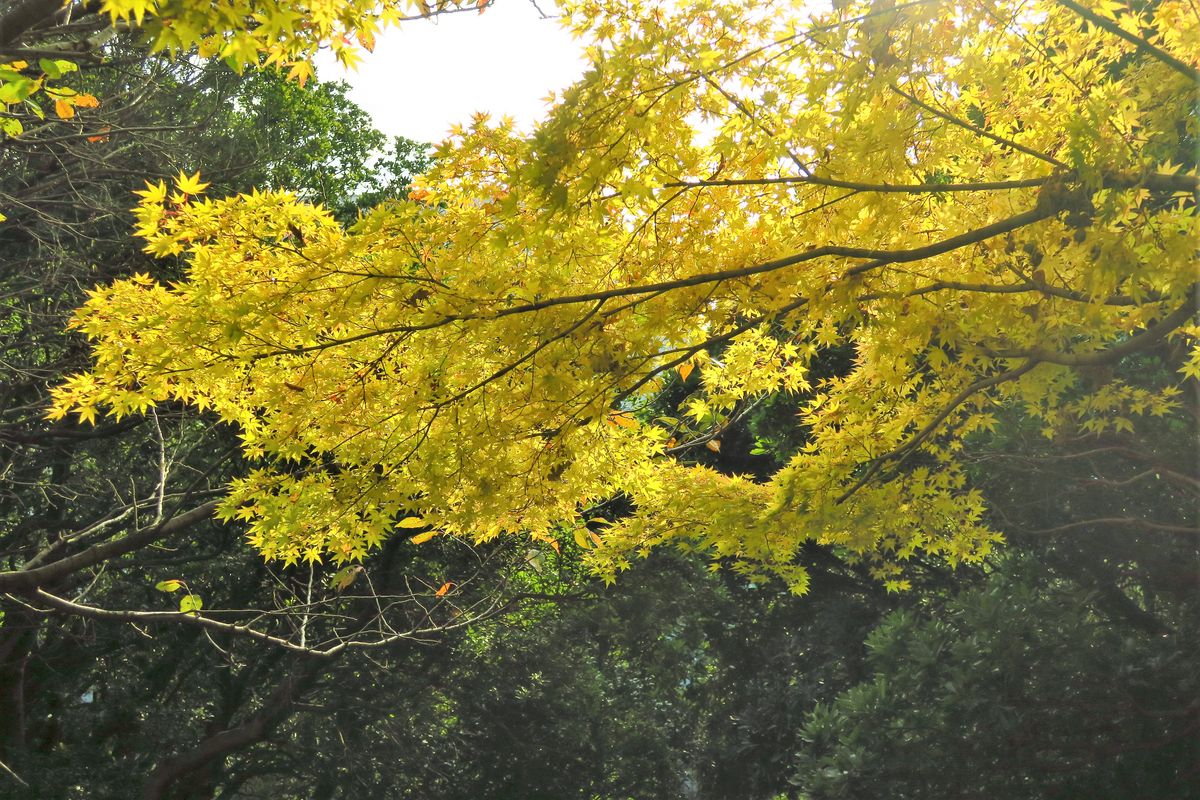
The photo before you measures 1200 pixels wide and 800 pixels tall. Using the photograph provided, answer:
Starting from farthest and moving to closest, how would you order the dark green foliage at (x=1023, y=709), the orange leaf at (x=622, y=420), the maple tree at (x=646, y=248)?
the dark green foliage at (x=1023, y=709), the orange leaf at (x=622, y=420), the maple tree at (x=646, y=248)

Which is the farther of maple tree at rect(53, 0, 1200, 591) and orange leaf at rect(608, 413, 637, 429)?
orange leaf at rect(608, 413, 637, 429)

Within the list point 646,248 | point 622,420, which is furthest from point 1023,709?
point 646,248

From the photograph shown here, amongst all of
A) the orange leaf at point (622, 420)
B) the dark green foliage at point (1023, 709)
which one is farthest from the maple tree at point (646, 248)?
the dark green foliage at point (1023, 709)

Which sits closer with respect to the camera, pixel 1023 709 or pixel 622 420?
pixel 622 420

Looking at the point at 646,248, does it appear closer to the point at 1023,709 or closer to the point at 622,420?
the point at 622,420

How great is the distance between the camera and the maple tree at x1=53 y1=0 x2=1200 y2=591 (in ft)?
11.2

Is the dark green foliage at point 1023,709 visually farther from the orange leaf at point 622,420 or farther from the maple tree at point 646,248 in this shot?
the orange leaf at point 622,420

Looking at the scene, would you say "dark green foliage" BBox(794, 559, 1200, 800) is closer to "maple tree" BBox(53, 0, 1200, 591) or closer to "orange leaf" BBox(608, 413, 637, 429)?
"maple tree" BBox(53, 0, 1200, 591)

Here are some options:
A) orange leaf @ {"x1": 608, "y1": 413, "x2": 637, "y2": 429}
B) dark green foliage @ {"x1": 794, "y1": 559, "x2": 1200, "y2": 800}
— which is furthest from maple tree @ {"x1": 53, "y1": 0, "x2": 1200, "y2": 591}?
dark green foliage @ {"x1": 794, "y1": 559, "x2": 1200, "y2": 800}

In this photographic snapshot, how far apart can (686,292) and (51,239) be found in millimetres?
6734

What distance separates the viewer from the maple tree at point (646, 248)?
11.2ft

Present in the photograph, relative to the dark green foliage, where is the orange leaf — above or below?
above

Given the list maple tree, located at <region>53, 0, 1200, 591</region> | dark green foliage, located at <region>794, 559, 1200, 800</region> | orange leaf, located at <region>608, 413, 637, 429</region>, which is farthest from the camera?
dark green foliage, located at <region>794, 559, 1200, 800</region>

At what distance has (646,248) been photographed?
4121 millimetres
